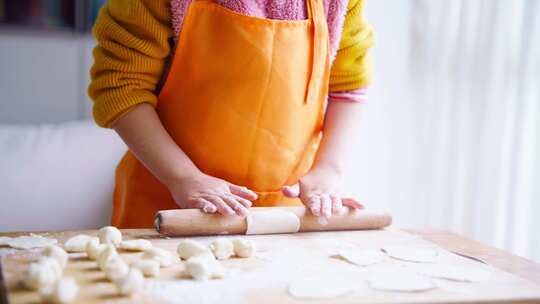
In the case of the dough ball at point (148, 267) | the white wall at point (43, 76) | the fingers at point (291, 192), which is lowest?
the dough ball at point (148, 267)

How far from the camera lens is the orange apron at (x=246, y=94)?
929 mm

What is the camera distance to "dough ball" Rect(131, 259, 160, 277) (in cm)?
65

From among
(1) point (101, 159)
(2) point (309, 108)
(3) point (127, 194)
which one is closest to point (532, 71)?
(2) point (309, 108)

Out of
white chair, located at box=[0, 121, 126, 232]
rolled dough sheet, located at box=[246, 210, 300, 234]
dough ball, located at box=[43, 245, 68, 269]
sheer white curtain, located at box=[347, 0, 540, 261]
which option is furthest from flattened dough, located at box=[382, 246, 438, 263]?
white chair, located at box=[0, 121, 126, 232]

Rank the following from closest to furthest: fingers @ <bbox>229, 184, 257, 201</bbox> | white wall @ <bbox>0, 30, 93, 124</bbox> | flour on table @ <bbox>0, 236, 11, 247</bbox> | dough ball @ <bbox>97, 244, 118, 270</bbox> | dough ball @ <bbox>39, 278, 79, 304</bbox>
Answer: dough ball @ <bbox>39, 278, 79, 304</bbox> < dough ball @ <bbox>97, 244, 118, 270</bbox> < flour on table @ <bbox>0, 236, 11, 247</bbox> < fingers @ <bbox>229, 184, 257, 201</bbox> < white wall @ <bbox>0, 30, 93, 124</bbox>

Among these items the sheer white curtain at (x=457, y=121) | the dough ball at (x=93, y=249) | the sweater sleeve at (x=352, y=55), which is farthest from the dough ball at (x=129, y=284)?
the sheer white curtain at (x=457, y=121)

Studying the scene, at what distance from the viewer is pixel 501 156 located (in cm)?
138

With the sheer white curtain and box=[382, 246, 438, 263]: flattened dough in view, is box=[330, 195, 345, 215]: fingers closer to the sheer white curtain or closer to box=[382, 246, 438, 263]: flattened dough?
box=[382, 246, 438, 263]: flattened dough

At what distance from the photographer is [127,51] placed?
0.92m

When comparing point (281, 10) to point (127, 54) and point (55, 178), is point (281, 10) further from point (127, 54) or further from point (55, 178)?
point (55, 178)

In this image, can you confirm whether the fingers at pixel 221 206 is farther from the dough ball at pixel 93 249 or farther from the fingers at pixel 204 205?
the dough ball at pixel 93 249

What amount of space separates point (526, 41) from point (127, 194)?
81 centimetres

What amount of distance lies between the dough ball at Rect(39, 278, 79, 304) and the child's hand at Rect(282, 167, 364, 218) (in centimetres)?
38

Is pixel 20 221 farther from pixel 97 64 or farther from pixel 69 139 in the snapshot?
pixel 97 64
